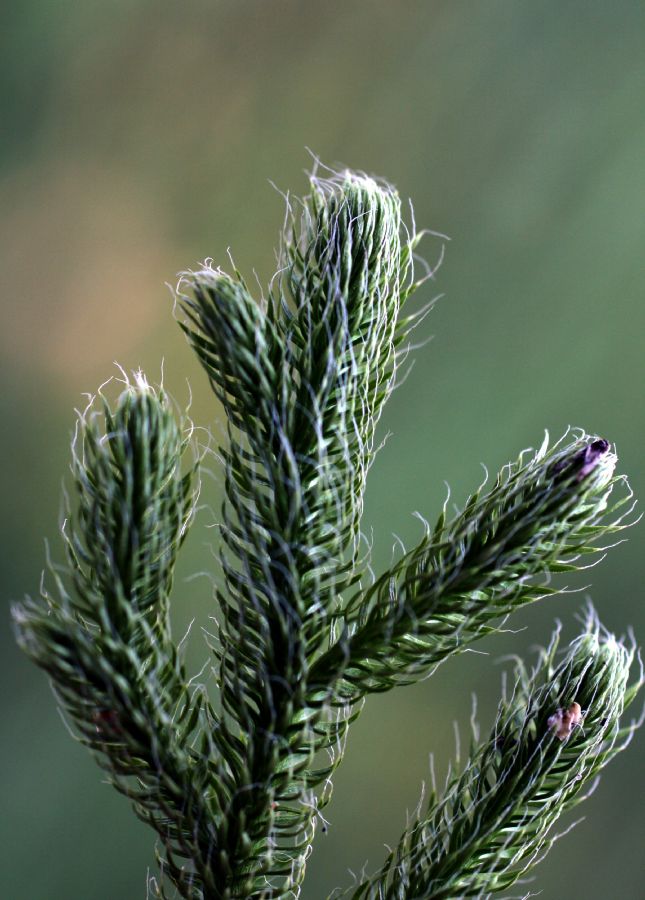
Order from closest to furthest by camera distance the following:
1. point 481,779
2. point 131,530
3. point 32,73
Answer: point 131,530 < point 481,779 < point 32,73

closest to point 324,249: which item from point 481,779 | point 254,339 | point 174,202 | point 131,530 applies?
point 254,339

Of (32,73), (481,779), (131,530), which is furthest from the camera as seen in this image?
(32,73)

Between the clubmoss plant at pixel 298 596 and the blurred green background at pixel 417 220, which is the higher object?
the blurred green background at pixel 417 220

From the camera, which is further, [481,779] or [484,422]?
[484,422]

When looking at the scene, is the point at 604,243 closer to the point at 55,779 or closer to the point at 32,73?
the point at 32,73

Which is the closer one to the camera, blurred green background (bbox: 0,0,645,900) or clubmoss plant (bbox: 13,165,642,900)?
clubmoss plant (bbox: 13,165,642,900)
